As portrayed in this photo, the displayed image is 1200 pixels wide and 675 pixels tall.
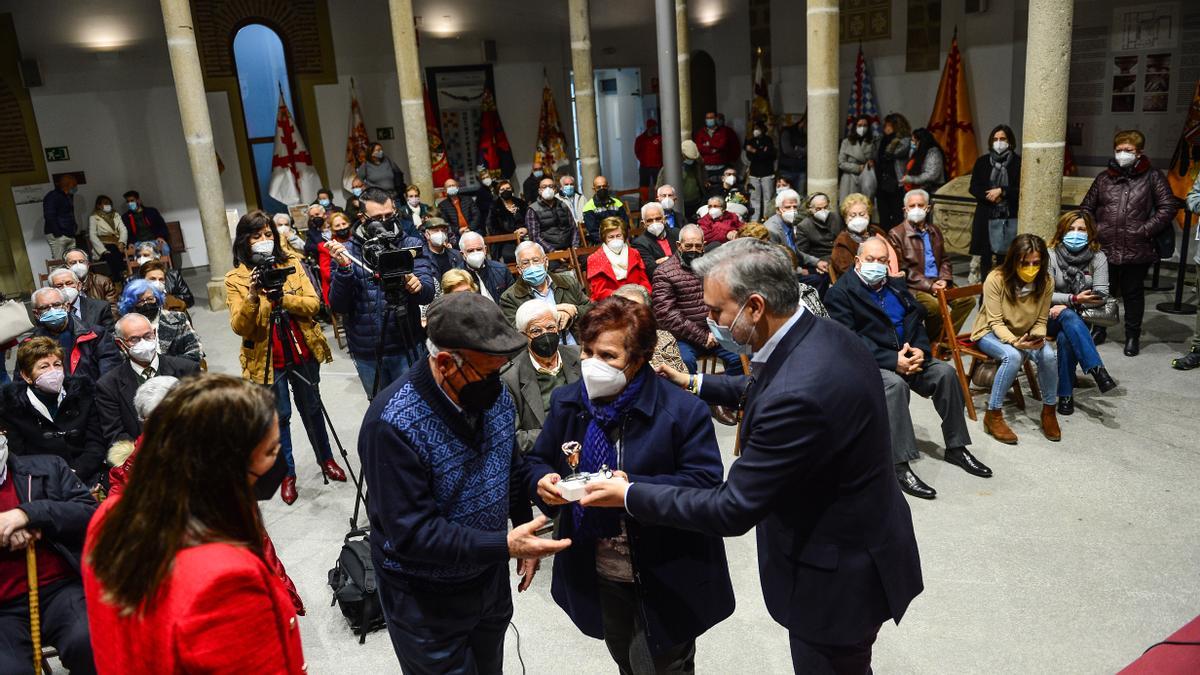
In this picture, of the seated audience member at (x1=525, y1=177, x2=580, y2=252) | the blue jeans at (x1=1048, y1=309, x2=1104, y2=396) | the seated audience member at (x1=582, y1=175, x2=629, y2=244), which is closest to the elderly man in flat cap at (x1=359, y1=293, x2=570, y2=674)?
the blue jeans at (x1=1048, y1=309, x2=1104, y2=396)

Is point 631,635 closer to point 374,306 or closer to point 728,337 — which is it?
point 728,337

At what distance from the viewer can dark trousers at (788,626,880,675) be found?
235cm

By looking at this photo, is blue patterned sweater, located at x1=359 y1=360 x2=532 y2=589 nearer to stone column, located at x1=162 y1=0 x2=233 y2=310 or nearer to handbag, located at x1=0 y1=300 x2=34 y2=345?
handbag, located at x1=0 y1=300 x2=34 y2=345

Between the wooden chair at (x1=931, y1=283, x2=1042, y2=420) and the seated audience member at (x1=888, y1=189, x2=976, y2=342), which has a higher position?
the seated audience member at (x1=888, y1=189, x2=976, y2=342)

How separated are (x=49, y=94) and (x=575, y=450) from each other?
42.2 ft

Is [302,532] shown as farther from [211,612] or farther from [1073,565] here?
[1073,565]

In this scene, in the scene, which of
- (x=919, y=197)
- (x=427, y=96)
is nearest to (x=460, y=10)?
(x=427, y=96)

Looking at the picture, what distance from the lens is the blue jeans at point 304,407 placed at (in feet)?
16.3

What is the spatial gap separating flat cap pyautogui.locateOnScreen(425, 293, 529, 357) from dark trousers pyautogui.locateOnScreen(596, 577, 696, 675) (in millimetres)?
799

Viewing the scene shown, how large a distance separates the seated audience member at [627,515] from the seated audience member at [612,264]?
3746mm

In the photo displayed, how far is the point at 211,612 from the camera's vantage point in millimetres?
1469

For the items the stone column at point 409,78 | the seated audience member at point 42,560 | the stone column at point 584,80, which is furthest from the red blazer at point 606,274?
the stone column at point 584,80

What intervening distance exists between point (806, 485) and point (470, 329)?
2.98ft

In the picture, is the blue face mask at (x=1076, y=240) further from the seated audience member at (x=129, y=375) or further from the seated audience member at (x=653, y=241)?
the seated audience member at (x=129, y=375)
